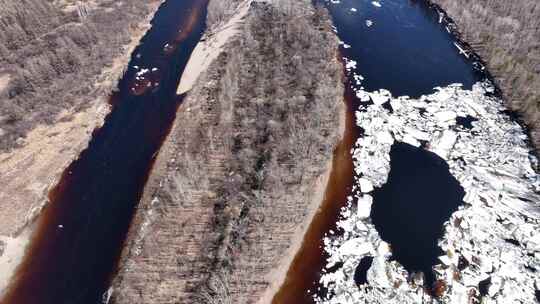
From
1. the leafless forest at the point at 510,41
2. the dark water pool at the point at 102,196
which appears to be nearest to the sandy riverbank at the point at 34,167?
the dark water pool at the point at 102,196

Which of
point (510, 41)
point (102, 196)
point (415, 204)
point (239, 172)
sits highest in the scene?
point (510, 41)

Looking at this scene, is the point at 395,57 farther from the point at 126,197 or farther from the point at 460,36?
the point at 126,197

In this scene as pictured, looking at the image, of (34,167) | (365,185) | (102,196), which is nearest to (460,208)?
(365,185)

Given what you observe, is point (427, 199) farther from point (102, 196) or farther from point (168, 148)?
point (102, 196)

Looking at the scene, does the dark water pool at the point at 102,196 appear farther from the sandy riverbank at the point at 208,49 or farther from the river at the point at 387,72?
the river at the point at 387,72

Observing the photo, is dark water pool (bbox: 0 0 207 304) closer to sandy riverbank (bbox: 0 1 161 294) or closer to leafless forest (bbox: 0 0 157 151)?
sandy riverbank (bbox: 0 1 161 294)

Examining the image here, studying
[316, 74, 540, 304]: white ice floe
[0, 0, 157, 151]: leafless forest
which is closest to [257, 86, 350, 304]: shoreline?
[316, 74, 540, 304]: white ice floe
